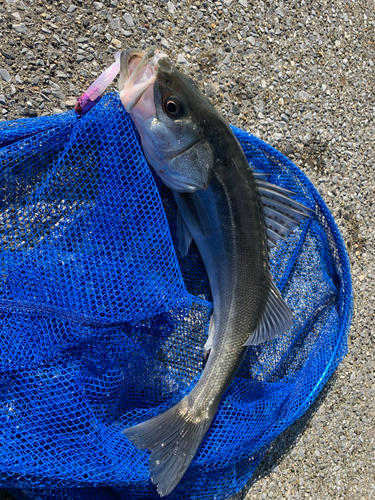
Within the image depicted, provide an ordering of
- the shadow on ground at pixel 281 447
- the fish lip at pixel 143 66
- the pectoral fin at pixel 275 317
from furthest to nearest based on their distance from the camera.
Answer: the shadow on ground at pixel 281 447, the pectoral fin at pixel 275 317, the fish lip at pixel 143 66

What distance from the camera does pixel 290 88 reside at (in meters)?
3.09

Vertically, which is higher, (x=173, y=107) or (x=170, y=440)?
(x=173, y=107)

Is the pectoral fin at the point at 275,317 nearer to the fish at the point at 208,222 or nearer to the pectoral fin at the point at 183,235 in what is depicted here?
the fish at the point at 208,222

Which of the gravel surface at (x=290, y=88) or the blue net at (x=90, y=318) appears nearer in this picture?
the blue net at (x=90, y=318)

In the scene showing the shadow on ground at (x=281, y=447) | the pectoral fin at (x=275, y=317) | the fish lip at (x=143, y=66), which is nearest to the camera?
the fish lip at (x=143, y=66)

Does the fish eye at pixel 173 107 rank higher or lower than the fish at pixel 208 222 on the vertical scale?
higher

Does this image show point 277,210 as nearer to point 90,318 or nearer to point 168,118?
point 168,118

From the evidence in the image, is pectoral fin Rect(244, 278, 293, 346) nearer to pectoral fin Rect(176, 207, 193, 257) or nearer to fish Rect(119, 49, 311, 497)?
fish Rect(119, 49, 311, 497)

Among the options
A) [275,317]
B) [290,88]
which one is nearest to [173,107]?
[275,317]

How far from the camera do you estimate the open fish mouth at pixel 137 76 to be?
1.92 meters

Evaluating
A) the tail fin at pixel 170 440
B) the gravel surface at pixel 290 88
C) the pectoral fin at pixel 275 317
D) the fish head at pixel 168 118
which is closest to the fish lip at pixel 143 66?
the fish head at pixel 168 118

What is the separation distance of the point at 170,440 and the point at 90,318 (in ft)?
2.65

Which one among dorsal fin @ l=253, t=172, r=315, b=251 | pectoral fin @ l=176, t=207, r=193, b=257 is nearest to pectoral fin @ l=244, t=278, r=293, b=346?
dorsal fin @ l=253, t=172, r=315, b=251


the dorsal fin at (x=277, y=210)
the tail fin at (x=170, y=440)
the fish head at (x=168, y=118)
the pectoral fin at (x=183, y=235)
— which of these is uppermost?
the fish head at (x=168, y=118)
